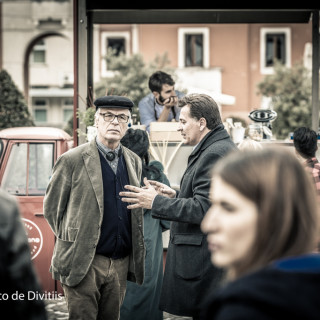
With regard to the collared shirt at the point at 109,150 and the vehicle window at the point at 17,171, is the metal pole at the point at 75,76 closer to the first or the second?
the vehicle window at the point at 17,171

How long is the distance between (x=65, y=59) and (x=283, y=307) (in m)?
45.6

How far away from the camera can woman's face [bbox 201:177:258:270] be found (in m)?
1.69

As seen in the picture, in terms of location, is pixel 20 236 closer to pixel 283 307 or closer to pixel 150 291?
pixel 283 307

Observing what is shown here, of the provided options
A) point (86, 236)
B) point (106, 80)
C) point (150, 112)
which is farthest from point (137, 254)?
point (106, 80)

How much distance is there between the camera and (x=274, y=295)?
1.54 meters

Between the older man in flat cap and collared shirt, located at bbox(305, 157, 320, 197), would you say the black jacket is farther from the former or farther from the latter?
collared shirt, located at bbox(305, 157, 320, 197)

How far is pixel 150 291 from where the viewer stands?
6.20 metres

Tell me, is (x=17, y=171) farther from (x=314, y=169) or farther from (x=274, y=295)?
(x=274, y=295)

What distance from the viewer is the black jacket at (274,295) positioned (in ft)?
5.01

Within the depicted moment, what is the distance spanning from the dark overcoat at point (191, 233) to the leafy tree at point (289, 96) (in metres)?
A: 23.0

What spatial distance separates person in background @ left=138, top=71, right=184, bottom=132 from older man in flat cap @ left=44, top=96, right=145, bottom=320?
3.40m

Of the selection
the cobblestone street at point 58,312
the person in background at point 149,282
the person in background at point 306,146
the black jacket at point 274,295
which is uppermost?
the person in background at point 306,146

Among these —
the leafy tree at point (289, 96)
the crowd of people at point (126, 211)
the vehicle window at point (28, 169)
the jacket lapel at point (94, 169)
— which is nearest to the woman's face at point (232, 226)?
the crowd of people at point (126, 211)

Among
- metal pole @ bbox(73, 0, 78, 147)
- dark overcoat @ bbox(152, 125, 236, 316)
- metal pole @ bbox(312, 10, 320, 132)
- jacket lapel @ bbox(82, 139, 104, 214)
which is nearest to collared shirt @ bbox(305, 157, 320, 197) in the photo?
dark overcoat @ bbox(152, 125, 236, 316)
